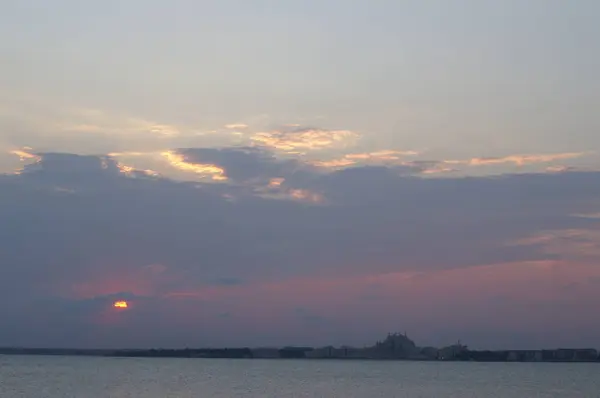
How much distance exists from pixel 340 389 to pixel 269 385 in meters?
10.1

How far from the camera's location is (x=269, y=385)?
3750 inches

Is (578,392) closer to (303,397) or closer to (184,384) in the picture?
(303,397)

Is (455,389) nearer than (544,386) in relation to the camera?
Yes

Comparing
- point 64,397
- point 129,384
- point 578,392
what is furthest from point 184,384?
point 578,392

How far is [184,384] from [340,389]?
52.8 feet

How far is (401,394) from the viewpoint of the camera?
83.4 metres

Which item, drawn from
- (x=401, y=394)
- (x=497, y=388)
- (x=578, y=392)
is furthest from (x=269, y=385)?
(x=578, y=392)

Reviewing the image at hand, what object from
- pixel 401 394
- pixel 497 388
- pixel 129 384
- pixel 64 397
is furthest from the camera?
pixel 497 388

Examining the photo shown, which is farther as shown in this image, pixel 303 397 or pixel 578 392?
pixel 578 392

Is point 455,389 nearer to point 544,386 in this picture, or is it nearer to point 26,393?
point 544,386

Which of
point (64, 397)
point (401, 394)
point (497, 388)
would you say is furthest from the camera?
point (497, 388)

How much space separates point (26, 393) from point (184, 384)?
2101cm

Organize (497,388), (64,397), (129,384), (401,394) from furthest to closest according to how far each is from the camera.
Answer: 1. (497,388)
2. (129,384)
3. (401,394)
4. (64,397)

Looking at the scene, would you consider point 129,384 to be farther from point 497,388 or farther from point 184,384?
point 497,388
